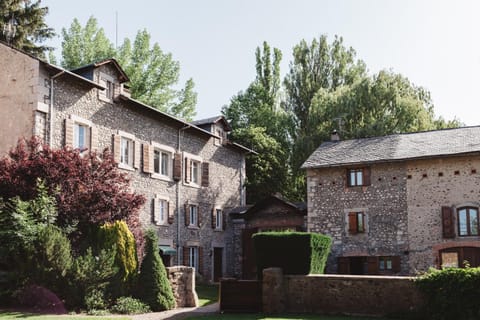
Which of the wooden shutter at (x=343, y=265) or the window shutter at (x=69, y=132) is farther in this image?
the wooden shutter at (x=343, y=265)

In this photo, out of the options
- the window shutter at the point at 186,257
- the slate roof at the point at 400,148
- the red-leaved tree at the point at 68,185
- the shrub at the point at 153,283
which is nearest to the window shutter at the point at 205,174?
the window shutter at the point at 186,257

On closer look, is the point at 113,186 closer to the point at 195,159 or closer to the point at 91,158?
the point at 91,158

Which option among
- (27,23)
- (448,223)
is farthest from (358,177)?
(27,23)

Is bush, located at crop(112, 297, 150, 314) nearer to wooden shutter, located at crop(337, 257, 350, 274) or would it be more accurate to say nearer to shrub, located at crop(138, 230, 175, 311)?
shrub, located at crop(138, 230, 175, 311)

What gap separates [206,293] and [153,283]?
19.5 feet

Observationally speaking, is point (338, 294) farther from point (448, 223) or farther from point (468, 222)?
point (468, 222)

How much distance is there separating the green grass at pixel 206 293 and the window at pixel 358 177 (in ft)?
25.1

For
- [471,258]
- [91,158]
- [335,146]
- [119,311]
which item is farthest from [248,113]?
[119,311]

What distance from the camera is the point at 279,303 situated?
15688mm

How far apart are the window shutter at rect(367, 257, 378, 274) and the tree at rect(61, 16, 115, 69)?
20.3 m

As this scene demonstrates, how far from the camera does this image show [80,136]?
20.4 m

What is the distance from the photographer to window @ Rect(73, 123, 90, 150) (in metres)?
20.1

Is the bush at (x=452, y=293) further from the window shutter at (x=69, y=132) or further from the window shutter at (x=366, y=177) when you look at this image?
the window shutter at (x=69, y=132)

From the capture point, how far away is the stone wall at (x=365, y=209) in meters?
24.6
